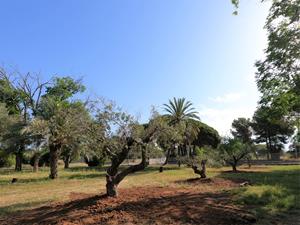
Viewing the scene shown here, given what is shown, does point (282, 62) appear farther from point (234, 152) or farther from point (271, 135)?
point (271, 135)

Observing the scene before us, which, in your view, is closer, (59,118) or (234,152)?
(59,118)

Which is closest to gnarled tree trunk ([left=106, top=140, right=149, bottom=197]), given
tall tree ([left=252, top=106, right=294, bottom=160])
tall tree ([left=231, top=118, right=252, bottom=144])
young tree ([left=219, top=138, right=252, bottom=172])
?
young tree ([left=219, top=138, right=252, bottom=172])

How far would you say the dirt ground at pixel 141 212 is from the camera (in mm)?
9812

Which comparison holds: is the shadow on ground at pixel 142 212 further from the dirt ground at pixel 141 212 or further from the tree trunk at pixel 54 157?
the tree trunk at pixel 54 157

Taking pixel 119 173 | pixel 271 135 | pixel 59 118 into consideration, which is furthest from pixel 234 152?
pixel 271 135

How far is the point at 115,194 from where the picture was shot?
13.4 metres

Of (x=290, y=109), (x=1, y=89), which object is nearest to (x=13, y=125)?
(x=1, y=89)

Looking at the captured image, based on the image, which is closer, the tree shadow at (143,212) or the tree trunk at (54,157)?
the tree shadow at (143,212)

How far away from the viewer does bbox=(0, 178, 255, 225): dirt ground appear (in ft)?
32.2

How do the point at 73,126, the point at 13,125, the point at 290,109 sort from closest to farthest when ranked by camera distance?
the point at 73,126
the point at 290,109
the point at 13,125

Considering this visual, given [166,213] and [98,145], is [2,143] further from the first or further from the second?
[166,213]

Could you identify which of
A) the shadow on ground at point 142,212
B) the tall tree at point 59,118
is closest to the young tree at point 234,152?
the tall tree at point 59,118

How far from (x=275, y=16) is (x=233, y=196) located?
26.4 feet

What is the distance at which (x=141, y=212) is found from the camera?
419 inches
